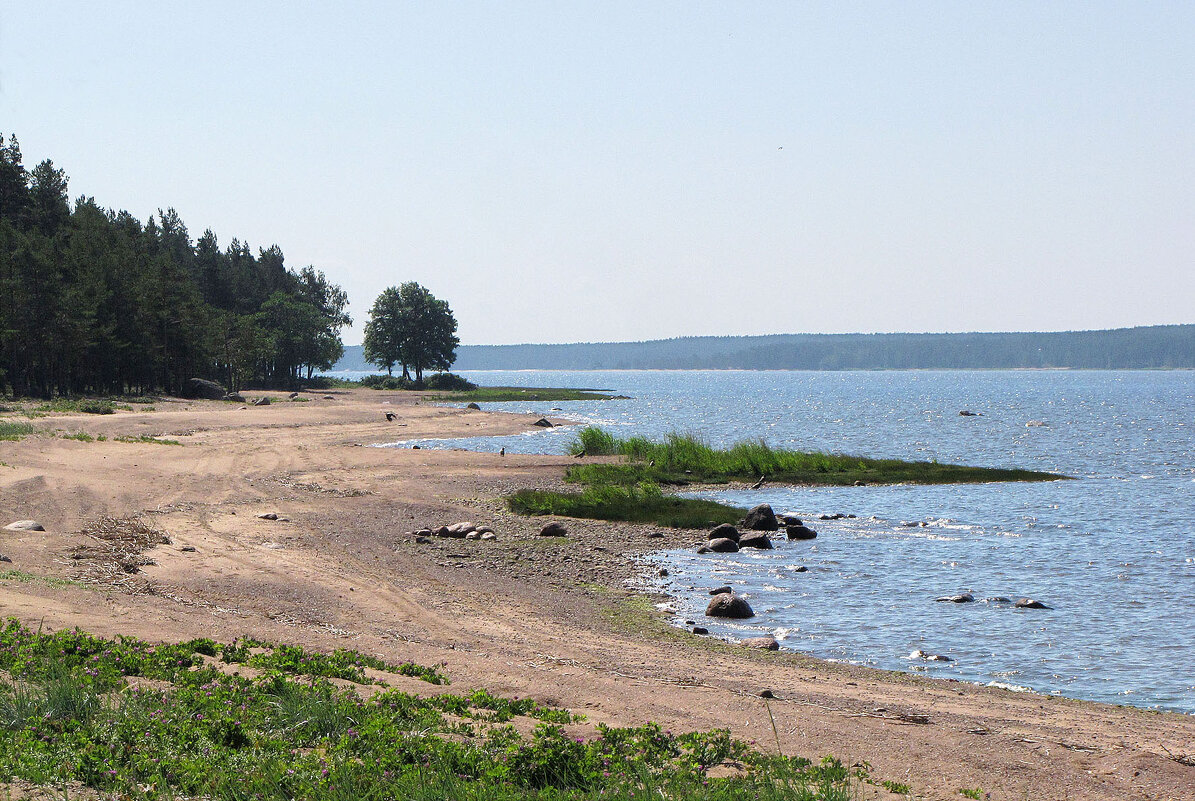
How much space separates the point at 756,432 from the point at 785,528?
55.3 m

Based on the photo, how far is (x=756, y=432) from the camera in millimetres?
85500

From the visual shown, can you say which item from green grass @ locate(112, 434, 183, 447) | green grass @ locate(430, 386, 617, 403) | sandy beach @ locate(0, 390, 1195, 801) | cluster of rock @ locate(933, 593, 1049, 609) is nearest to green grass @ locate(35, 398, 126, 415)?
green grass @ locate(112, 434, 183, 447)

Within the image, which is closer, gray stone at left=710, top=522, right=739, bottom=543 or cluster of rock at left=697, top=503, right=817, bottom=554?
cluster of rock at left=697, top=503, right=817, bottom=554

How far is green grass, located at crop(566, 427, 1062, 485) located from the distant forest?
148ft

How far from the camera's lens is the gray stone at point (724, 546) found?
1093 inches

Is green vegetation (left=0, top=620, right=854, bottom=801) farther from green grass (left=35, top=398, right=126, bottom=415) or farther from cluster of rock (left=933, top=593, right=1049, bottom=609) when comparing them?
green grass (left=35, top=398, right=126, bottom=415)

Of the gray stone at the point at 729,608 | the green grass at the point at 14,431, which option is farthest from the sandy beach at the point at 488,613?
the gray stone at the point at 729,608

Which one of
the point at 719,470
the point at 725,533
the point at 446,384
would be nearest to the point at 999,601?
the point at 725,533

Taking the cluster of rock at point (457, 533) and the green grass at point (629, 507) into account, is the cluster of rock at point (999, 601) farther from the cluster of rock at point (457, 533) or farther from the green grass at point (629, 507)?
the cluster of rock at point (457, 533)

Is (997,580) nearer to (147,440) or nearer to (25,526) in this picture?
(25,526)

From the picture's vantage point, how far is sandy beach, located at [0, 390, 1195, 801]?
34.9 feet

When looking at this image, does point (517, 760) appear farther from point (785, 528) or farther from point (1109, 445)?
point (1109, 445)

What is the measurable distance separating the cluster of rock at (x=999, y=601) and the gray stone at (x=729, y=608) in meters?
5.00

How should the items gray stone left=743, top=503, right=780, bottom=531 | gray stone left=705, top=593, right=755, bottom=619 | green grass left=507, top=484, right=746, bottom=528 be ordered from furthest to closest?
green grass left=507, top=484, right=746, bottom=528 < gray stone left=743, top=503, right=780, bottom=531 < gray stone left=705, top=593, right=755, bottom=619
